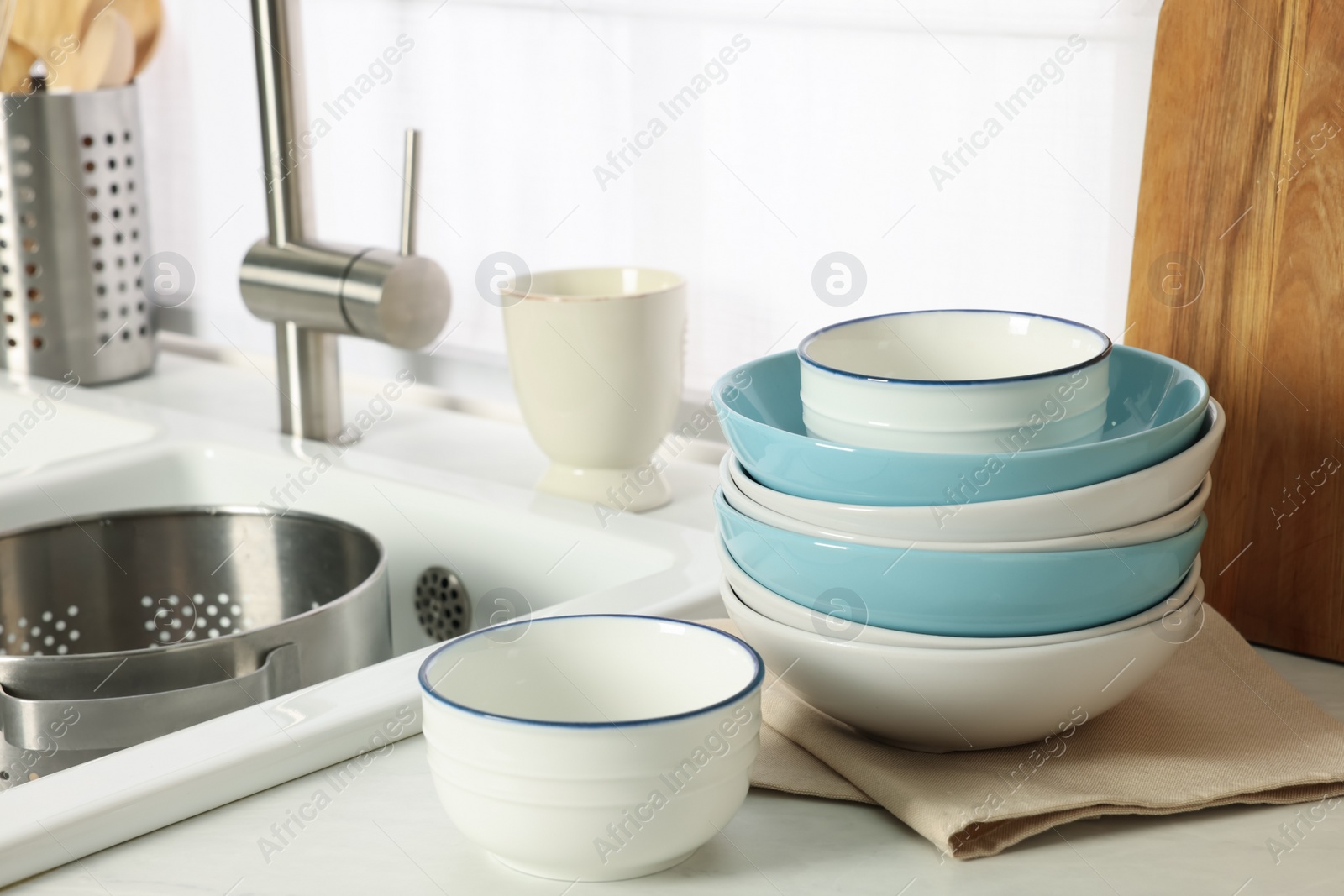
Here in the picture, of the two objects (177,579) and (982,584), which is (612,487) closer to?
(177,579)

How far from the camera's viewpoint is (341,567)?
0.98 meters

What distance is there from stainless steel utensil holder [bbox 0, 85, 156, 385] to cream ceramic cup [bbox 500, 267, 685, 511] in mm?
543

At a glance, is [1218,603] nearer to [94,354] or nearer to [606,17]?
[606,17]

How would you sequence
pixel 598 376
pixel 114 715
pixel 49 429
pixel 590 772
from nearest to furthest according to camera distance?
pixel 590 772, pixel 114 715, pixel 598 376, pixel 49 429

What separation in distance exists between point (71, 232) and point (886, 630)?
3.33 ft

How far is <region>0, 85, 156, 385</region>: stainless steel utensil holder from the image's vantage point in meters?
1.28

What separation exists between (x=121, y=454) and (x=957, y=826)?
812mm

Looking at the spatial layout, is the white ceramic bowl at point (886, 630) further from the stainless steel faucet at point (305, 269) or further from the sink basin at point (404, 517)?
the stainless steel faucet at point (305, 269)

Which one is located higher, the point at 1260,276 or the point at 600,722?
the point at 1260,276

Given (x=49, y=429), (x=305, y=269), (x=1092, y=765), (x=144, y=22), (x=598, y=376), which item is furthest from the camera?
(x=144, y=22)

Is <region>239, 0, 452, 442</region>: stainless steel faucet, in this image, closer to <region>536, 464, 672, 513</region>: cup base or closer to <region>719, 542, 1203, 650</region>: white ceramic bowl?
<region>536, 464, 672, 513</region>: cup base

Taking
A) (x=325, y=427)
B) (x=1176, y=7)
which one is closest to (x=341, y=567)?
(x=325, y=427)

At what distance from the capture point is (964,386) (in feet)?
1.87

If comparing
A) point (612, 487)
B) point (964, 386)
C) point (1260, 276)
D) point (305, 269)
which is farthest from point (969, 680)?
point (305, 269)
